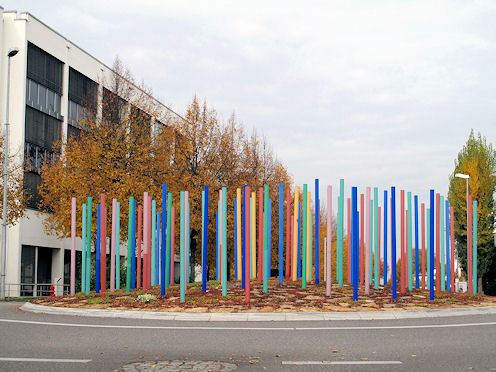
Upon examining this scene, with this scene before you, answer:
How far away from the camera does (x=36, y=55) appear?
37750 millimetres

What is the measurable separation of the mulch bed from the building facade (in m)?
17.9

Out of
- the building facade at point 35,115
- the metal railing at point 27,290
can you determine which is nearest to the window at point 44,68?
the building facade at point 35,115

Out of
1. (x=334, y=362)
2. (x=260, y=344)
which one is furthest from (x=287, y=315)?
(x=334, y=362)

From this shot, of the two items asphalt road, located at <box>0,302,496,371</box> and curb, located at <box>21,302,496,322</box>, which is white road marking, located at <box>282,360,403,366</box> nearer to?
asphalt road, located at <box>0,302,496,371</box>

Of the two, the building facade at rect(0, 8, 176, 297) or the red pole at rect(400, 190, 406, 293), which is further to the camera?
the building facade at rect(0, 8, 176, 297)

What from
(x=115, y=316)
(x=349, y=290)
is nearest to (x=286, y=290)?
(x=349, y=290)

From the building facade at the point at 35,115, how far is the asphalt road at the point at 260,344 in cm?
2288

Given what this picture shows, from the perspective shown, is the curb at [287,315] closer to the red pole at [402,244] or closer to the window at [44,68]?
the red pole at [402,244]

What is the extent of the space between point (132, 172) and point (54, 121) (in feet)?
43.1

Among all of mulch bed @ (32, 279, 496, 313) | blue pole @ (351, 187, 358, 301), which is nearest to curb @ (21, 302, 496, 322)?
mulch bed @ (32, 279, 496, 313)

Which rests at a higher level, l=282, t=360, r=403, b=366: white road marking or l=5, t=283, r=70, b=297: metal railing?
l=282, t=360, r=403, b=366: white road marking

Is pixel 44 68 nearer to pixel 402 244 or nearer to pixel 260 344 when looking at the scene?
pixel 402 244

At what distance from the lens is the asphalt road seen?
756 centimetres

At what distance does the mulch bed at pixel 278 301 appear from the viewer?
13.9 meters
